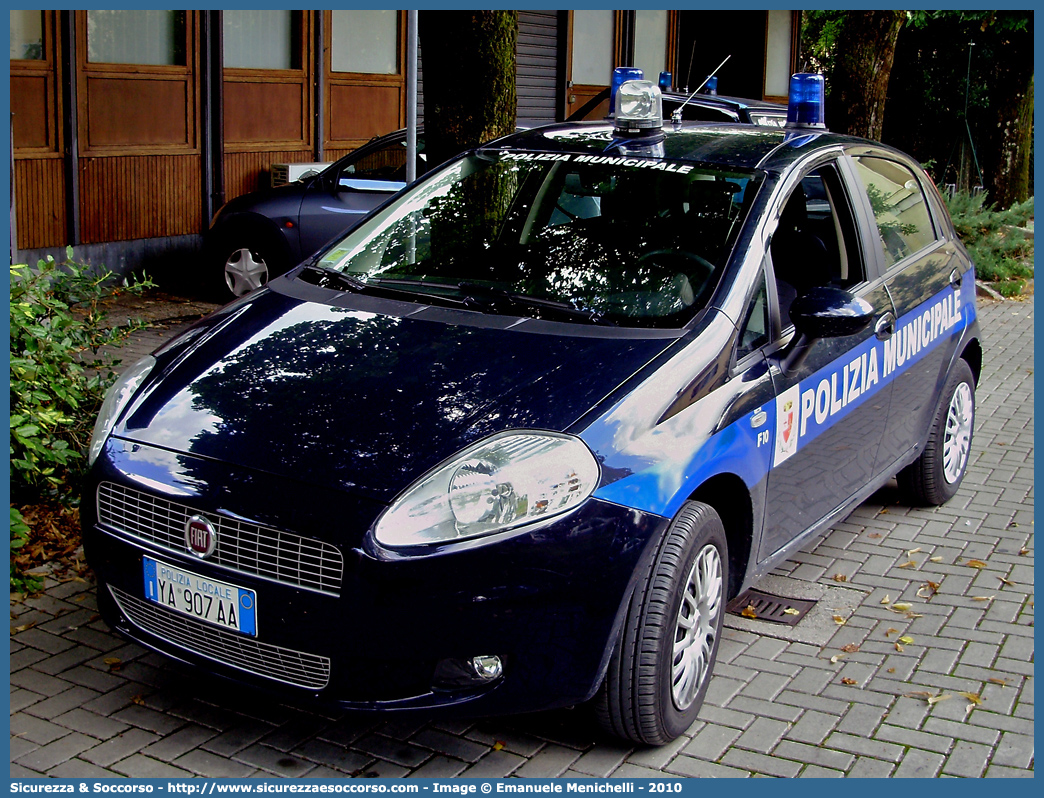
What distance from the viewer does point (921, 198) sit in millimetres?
5680

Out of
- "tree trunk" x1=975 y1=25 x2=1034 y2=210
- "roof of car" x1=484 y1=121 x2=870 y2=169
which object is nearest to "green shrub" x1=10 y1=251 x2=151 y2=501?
"roof of car" x1=484 y1=121 x2=870 y2=169

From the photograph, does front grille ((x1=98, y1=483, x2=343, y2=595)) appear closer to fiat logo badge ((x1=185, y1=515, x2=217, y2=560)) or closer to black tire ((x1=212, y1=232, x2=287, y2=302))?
fiat logo badge ((x1=185, y1=515, x2=217, y2=560))

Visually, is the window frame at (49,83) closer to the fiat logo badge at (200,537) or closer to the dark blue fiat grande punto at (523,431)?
the dark blue fiat grande punto at (523,431)

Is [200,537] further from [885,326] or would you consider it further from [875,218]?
[875,218]

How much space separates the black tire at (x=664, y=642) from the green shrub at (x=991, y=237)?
1027 cm

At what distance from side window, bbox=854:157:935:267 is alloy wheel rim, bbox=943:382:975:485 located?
856 mm

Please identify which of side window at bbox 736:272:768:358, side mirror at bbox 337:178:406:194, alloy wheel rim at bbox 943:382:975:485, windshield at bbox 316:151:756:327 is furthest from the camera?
side mirror at bbox 337:178:406:194

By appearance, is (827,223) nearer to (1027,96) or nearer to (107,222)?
(107,222)

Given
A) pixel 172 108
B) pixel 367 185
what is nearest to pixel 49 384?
pixel 367 185

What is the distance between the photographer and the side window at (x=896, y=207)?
505 cm

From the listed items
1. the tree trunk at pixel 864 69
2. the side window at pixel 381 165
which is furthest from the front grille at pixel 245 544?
the tree trunk at pixel 864 69

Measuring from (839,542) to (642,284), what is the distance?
82.6 inches

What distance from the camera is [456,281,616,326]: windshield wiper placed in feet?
13.0

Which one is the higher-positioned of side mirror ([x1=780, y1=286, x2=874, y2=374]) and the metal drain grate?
side mirror ([x1=780, y1=286, x2=874, y2=374])
